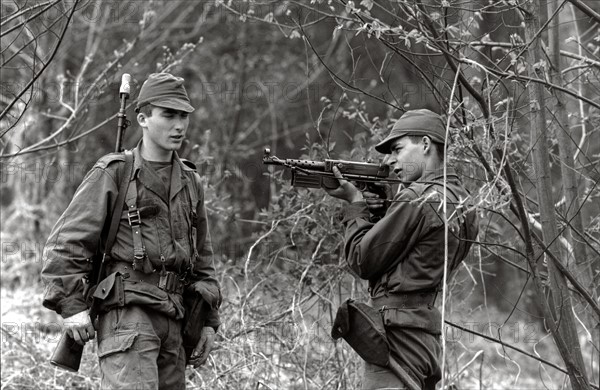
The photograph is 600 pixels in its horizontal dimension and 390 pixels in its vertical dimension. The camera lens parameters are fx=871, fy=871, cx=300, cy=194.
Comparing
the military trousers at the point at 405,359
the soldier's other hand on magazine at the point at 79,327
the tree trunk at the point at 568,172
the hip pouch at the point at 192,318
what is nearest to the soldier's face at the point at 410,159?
the military trousers at the point at 405,359

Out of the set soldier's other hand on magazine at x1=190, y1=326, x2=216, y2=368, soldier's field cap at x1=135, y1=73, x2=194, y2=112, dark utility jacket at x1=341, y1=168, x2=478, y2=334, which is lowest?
soldier's other hand on magazine at x1=190, y1=326, x2=216, y2=368

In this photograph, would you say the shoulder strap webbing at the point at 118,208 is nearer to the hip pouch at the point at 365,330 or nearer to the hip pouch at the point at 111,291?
the hip pouch at the point at 111,291

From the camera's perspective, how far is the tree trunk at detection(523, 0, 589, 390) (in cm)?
497

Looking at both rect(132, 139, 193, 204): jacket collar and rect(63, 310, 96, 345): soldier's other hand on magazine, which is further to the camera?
rect(132, 139, 193, 204): jacket collar

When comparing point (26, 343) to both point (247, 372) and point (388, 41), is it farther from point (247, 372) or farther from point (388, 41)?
point (388, 41)

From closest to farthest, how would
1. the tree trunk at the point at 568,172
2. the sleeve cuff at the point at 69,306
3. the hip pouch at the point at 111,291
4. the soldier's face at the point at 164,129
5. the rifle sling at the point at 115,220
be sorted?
the sleeve cuff at the point at 69,306, the hip pouch at the point at 111,291, the rifle sling at the point at 115,220, the soldier's face at the point at 164,129, the tree trunk at the point at 568,172

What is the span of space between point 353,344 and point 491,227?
8.17 ft

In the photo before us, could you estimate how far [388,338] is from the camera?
4805 millimetres

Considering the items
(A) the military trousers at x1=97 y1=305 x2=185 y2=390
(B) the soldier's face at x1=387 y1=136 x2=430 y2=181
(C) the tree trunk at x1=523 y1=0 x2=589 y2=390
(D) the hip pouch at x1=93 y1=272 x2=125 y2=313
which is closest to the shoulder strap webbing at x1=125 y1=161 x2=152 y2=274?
(D) the hip pouch at x1=93 y1=272 x2=125 y2=313

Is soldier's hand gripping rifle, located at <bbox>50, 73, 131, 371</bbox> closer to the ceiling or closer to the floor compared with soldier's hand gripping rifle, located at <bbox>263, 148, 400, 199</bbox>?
closer to the floor

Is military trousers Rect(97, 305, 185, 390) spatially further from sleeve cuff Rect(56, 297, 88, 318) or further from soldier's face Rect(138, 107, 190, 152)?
soldier's face Rect(138, 107, 190, 152)

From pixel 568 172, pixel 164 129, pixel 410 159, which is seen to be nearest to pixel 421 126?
pixel 410 159

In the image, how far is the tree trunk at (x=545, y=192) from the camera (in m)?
4.97

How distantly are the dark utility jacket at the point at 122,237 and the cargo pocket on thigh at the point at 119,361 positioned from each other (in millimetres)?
188
